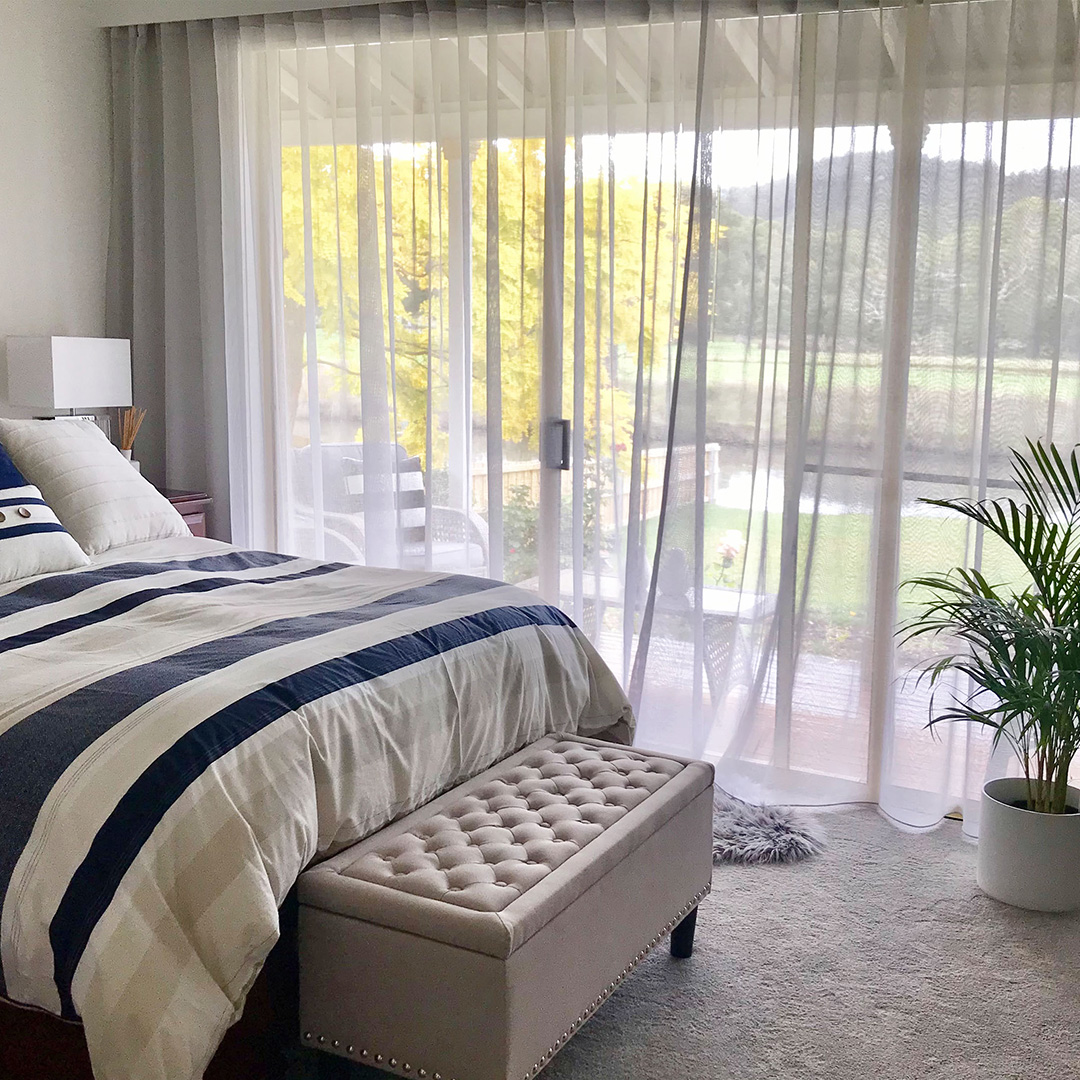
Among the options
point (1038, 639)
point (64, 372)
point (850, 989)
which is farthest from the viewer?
point (64, 372)

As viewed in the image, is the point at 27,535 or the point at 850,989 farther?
the point at 27,535

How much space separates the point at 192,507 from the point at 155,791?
250cm

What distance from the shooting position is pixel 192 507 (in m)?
4.20

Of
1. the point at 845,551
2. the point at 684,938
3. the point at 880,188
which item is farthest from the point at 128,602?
the point at 880,188

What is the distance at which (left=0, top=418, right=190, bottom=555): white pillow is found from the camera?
10.8 feet

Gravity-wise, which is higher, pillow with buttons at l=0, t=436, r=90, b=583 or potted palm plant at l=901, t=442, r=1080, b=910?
pillow with buttons at l=0, t=436, r=90, b=583

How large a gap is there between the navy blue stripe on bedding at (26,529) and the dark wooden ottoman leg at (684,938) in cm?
187

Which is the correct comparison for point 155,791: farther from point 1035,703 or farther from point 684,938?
point 1035,703

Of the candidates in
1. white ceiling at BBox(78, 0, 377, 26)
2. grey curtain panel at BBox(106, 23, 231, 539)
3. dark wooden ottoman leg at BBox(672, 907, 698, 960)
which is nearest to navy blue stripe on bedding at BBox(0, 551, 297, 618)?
grey curtain panel at BBox(106, 23, 231, 539)

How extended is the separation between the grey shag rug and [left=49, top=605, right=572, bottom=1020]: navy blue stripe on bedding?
1426 mm

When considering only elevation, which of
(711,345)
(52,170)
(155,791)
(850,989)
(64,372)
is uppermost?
(52,170)

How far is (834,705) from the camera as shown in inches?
142

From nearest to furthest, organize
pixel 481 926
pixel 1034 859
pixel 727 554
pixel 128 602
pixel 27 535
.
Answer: pixel 481 926 < pixel 128 602 < pixel 1034 859 < pixel 27 535 < pixel 727 554

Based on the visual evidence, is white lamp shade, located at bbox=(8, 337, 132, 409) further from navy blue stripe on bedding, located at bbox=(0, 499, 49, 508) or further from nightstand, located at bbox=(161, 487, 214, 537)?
navy blue stripe on bedding, located at bbox=(0, 499, 49, 508)
